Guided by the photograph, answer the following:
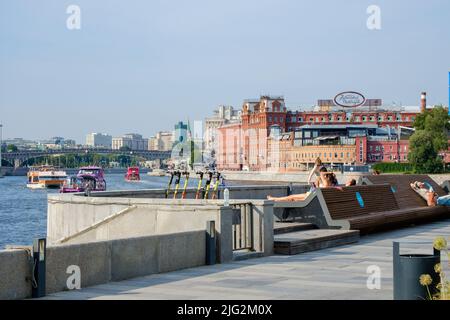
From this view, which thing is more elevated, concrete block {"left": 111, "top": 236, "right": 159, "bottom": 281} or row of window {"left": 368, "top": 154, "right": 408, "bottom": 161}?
row of window {"left": 368, "top": 154, "right": 408, "bottom": 161}

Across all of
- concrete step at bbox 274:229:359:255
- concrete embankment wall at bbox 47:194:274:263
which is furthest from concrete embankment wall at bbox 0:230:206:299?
concrete step at bbox 274:229:359:255

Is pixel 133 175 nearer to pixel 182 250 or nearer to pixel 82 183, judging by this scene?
pixel 82 183

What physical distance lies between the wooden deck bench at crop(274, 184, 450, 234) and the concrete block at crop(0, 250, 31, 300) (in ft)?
25.8

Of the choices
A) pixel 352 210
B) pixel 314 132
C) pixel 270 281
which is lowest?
pixel 270 281

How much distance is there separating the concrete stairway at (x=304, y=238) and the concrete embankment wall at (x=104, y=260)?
181 centimetres

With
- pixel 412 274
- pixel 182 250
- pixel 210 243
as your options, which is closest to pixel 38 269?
pixel 182 250

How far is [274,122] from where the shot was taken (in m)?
165

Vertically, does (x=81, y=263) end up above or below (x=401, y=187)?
below

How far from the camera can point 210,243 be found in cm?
1162

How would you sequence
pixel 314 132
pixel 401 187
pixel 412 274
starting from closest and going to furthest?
1. pixel 412 274
2. pixel 401 187
3. pixel 314 132

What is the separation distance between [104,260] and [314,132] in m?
142

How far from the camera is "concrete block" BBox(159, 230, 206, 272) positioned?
1085 cm

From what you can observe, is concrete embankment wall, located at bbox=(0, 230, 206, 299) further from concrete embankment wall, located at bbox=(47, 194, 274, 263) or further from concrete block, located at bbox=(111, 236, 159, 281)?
concrete embankment wall, located at bbox=(47, 194, 274, 263)
